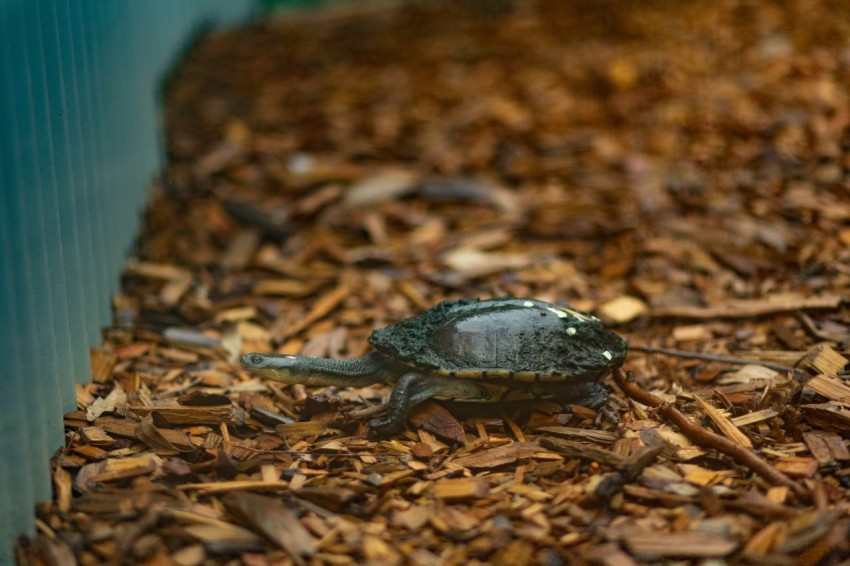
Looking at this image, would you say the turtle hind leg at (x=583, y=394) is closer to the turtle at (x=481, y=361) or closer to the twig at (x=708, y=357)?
the turtle at (x=481, y=361)

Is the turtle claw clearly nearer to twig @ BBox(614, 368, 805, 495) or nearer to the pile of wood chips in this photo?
the pile of wood chips

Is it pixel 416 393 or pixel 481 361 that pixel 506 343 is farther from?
pixel 416 393

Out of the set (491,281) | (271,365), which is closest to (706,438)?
(271,365)

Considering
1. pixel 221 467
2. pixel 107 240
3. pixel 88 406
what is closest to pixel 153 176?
pixel 107 240

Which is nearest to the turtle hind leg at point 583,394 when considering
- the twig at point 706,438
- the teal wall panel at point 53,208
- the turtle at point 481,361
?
the turtle at point 481,361

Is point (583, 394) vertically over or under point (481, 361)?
under

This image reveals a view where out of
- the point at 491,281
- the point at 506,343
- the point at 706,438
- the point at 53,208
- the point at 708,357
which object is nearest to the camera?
the point at 706,438

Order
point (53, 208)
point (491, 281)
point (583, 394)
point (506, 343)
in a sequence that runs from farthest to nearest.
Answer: point (491, 281) → point (583, 394) → point (506, 343) → point (53, 208)
